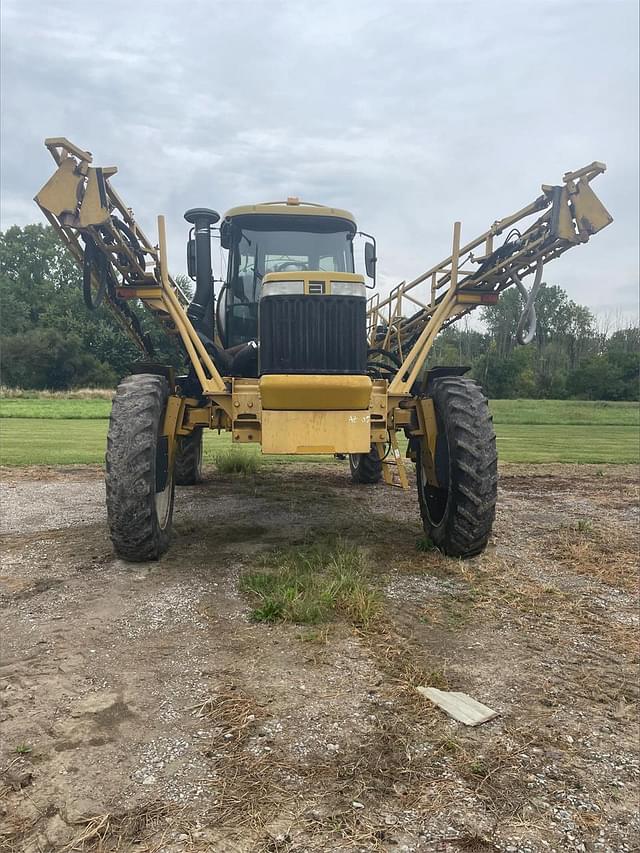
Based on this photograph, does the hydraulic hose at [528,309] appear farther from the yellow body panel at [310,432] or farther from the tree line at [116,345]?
the tree line at [116,345]

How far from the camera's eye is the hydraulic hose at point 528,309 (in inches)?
237

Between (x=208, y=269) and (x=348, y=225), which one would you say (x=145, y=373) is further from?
(x=348, y=225)

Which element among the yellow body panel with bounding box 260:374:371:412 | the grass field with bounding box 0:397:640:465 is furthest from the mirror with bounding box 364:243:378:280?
the grass field with bounding box 0:397:640:465

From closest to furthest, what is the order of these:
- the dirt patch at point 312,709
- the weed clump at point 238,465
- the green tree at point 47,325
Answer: the dirt patch at point 312,709 → the weed clump at point 238,465 → the green tree at point 47,325

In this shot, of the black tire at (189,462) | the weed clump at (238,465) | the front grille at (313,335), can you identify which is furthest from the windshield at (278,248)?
the weed clump at (238,465)

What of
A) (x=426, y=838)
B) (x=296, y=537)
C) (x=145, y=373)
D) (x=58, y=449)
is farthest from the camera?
(x=58, y=449)

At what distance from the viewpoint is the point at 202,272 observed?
622 centimetres

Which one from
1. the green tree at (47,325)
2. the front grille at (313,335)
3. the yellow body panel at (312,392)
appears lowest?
the yellow body panel at (312,392)

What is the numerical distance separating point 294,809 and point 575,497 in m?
7.64

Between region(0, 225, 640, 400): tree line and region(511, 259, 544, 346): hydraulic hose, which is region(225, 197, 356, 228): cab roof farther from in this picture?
region(0, 225, 640, 400): tree line

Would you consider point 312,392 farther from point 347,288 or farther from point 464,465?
point 464,465

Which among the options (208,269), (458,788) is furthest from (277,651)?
(208,269)

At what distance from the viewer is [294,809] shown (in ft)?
7.23

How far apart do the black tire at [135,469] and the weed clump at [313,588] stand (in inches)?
34.8
